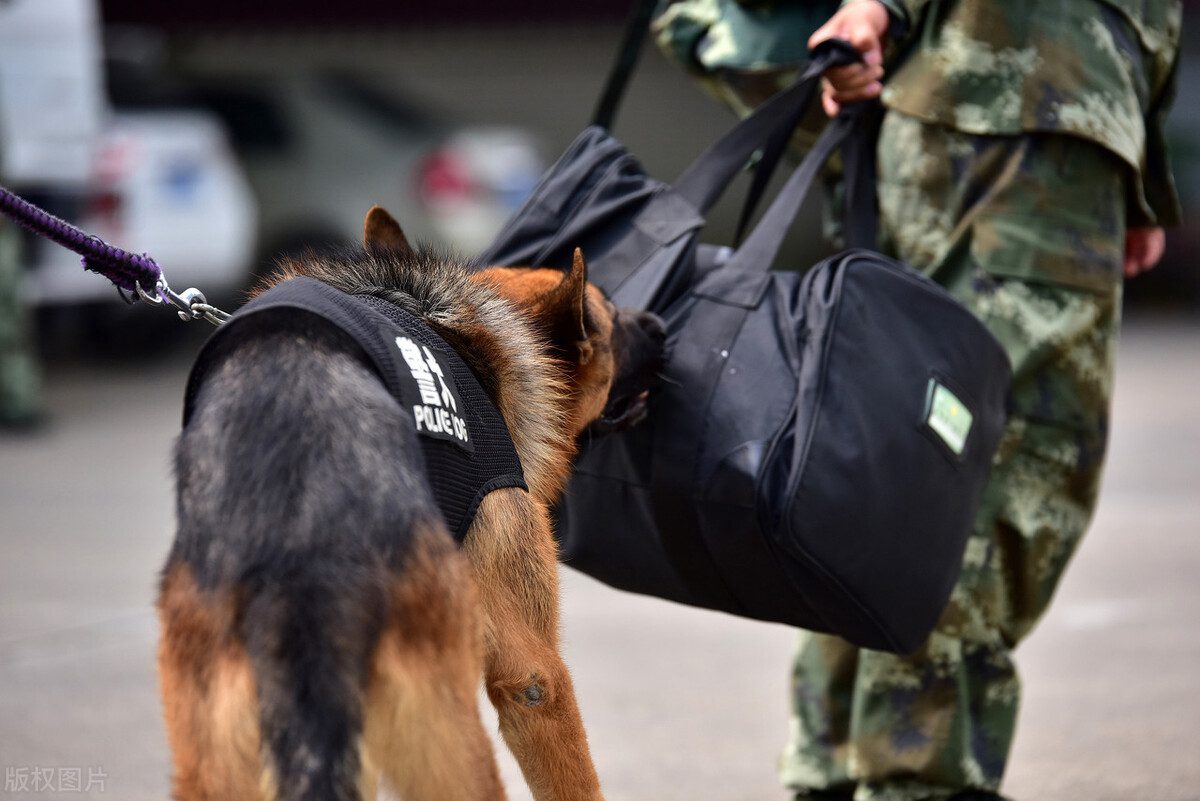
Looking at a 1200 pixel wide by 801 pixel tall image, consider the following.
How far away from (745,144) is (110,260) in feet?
4.48

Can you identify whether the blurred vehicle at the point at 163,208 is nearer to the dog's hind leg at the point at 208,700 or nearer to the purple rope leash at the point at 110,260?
the purple rope leash at the point at 110,260

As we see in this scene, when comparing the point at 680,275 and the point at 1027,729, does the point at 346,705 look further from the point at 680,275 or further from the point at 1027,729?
the point at 1027,729

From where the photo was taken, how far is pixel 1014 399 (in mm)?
2988

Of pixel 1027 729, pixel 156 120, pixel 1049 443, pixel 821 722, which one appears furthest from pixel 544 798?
pixel 156 120

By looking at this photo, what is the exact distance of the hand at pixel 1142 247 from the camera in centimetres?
332

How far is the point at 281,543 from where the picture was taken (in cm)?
187

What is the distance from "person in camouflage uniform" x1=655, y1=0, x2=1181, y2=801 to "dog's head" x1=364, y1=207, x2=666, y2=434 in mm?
713

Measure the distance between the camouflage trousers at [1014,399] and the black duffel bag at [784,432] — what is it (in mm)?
198

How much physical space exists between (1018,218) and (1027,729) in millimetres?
1577

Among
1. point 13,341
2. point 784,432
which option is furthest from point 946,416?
point 13,341

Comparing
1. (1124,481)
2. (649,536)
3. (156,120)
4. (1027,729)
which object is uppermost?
(649,536)

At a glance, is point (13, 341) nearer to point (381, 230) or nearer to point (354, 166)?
point (354, 166)

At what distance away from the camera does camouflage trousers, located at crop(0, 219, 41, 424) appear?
718 cm

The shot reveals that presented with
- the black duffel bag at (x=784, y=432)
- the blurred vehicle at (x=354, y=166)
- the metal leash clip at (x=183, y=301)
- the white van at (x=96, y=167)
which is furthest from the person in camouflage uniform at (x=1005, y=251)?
the blurred vehicle at (x=354, y=166)
